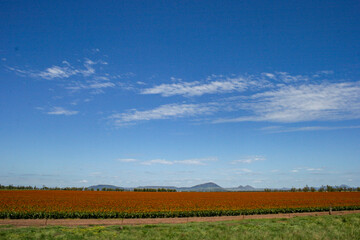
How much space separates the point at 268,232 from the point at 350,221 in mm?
10331

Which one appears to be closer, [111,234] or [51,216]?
[111,234]

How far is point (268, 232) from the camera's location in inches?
731

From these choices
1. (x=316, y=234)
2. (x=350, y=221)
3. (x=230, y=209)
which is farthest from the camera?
(x=230, y=209)

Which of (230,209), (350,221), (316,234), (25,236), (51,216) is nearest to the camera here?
(25,236)

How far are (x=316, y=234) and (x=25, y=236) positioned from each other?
1917 cm

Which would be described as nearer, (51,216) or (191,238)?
(191,238)

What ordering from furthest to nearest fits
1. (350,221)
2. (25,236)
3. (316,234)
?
(350,221), (316,234), (25,236)

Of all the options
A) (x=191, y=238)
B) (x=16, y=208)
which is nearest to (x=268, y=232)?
(x=191, y=238)

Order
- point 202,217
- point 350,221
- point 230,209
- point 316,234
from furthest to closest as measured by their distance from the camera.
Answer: point 230,209
point 202,217
point 350,221
point 316,234

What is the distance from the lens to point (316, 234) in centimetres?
1795

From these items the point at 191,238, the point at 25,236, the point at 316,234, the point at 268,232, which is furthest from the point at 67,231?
the point at 316,234

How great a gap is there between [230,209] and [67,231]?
21932 millimetres

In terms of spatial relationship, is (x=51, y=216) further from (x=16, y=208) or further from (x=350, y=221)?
(x=350, y=221)

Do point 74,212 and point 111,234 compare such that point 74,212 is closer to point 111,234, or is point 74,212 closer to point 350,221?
point 111,234
